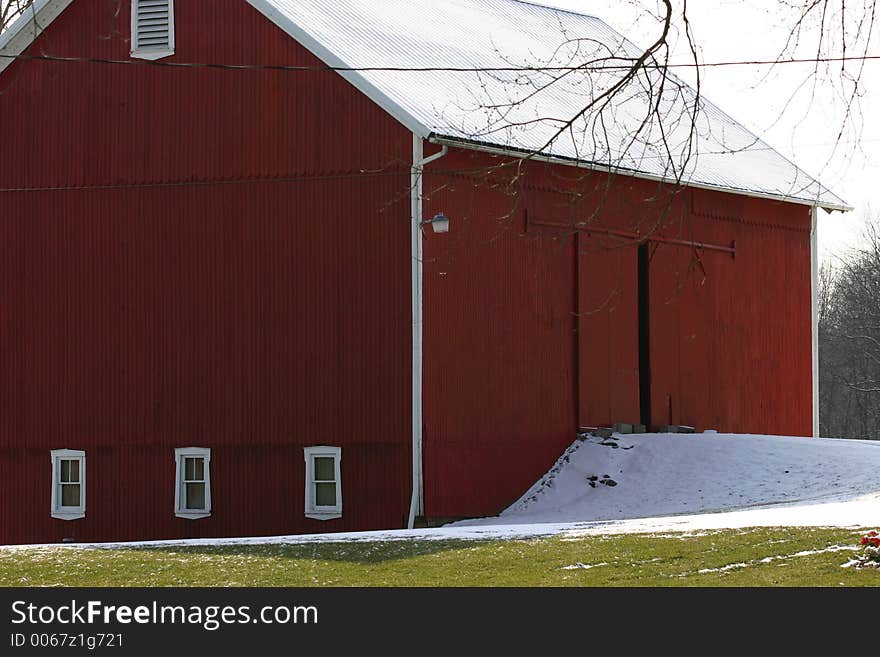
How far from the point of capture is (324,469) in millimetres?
24578

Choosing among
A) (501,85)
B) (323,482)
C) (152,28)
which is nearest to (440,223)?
(323,482)

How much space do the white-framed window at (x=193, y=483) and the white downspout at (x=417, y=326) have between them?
3411 mm

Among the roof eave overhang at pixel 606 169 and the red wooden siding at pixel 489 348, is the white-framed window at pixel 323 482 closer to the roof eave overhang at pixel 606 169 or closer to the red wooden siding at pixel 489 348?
the red wooden siding at pixel 489 348

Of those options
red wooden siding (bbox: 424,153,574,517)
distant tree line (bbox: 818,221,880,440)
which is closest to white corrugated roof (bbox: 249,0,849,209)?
red wooden siding (bbox: 424,153,574,517)

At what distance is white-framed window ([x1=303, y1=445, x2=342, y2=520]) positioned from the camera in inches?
960

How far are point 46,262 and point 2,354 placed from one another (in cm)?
165

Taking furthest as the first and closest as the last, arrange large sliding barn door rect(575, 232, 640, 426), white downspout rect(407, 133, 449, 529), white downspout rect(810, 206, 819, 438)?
white downspout rect(810, 206, 819, 438), large sliding barn door rect(575, 232, 640, 426), white downspout rect(407, 133, 449, 529)

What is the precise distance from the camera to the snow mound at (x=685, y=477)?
25078mm

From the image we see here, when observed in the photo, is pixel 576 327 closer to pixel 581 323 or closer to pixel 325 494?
pixel 581 323

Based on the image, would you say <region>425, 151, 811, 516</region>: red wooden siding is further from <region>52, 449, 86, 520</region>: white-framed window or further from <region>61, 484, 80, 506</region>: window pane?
<region>61, 484, 80, 506</region>: window pane

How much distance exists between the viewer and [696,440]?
90.2 feet

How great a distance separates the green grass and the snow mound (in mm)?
5892

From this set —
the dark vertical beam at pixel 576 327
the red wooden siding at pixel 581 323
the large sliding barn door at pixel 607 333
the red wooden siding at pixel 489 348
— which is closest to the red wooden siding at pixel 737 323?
the red wooden siding at pixel 581 323
